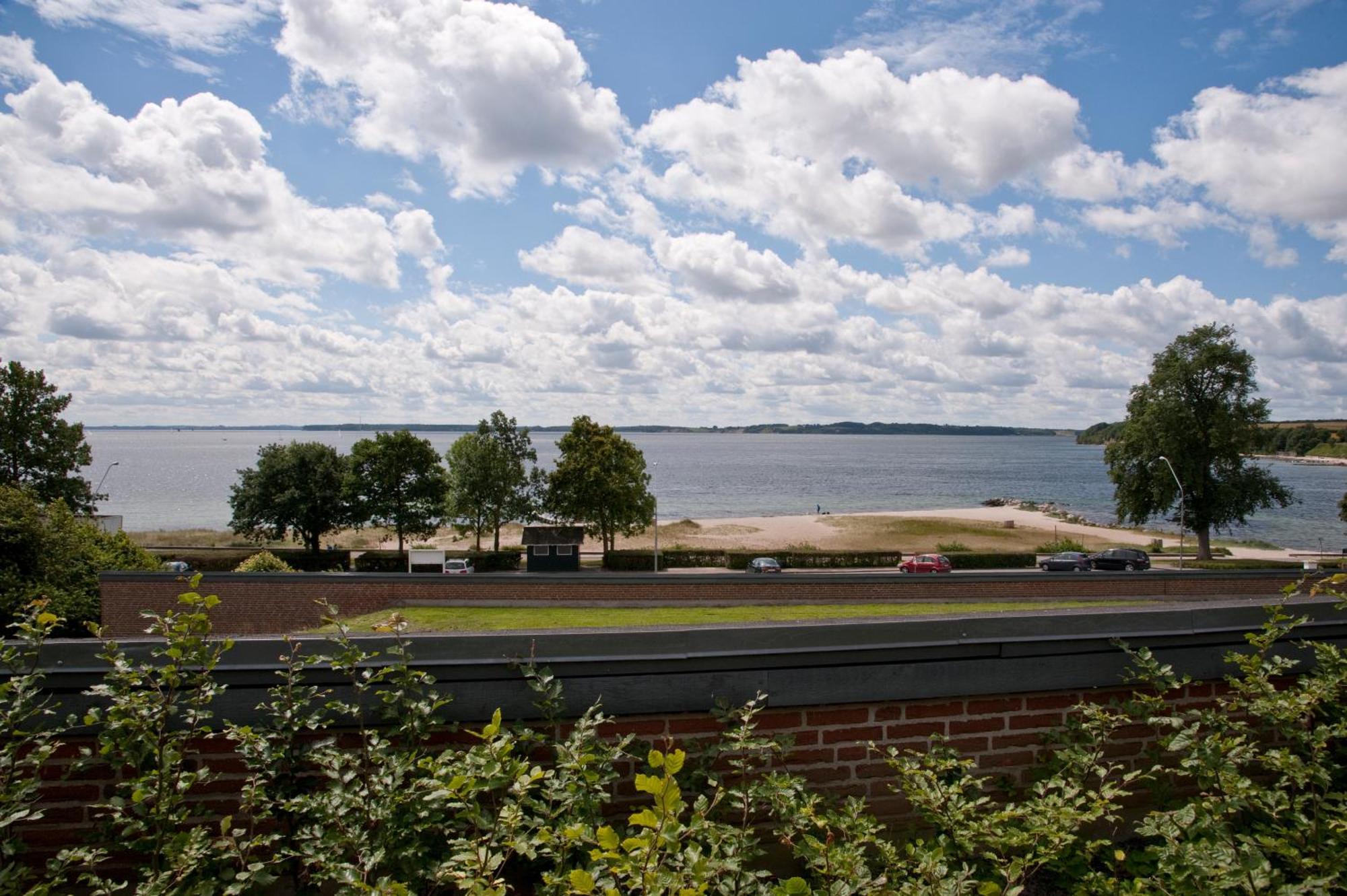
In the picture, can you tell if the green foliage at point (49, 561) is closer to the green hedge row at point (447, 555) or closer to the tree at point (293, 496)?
the green hedge row at point (447, 555)

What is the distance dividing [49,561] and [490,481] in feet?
89.5

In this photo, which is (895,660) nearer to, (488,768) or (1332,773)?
(488,768)

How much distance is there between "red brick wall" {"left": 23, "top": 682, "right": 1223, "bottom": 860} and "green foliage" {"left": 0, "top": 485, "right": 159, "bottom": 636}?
65.0ft

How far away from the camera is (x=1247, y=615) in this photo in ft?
13.4

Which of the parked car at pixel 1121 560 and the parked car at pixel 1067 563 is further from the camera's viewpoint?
the parked car at pixel 1121 560

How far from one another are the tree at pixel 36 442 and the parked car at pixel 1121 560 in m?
52.2

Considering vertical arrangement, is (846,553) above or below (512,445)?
below

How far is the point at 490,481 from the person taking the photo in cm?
4722

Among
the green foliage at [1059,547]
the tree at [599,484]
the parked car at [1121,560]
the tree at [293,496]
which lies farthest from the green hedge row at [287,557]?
the green foliage at [1059,547]

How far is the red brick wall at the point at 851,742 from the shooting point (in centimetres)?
294

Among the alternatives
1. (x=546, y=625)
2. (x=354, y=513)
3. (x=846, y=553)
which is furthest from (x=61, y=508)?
(x=846, y=553)

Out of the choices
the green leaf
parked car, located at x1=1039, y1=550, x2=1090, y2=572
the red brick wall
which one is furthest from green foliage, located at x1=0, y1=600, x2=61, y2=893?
parked car, located at x1=1039, y1=550, x2=1090, y2=572

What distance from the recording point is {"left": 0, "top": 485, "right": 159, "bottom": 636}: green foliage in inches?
762

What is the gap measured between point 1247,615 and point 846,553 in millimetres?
37486
